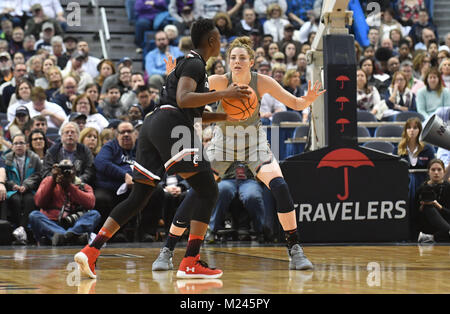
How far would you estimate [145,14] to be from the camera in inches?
625

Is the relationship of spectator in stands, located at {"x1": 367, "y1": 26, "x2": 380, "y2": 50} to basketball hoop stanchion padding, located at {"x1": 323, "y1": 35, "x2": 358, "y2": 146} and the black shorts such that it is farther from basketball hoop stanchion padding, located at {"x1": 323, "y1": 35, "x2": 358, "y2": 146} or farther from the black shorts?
the black shorts

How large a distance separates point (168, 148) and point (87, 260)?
88 centimetres

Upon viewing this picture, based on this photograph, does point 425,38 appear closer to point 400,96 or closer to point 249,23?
point 249,23

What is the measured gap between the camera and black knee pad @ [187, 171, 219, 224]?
5219 millimetres

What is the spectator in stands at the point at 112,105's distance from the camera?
11.7 meters

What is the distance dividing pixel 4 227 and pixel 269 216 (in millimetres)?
2976

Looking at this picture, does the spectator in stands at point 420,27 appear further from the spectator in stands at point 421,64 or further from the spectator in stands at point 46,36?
the spectator in stands at point 46,36

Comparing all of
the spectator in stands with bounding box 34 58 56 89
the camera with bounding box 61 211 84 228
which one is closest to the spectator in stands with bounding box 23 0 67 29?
the spectator in stands with bounding box 34 58 56 89

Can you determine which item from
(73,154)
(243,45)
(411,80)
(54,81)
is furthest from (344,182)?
(54,81)

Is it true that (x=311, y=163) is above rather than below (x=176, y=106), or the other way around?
below

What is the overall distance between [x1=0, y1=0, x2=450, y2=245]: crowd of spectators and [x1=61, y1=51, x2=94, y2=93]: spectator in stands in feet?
0.07
